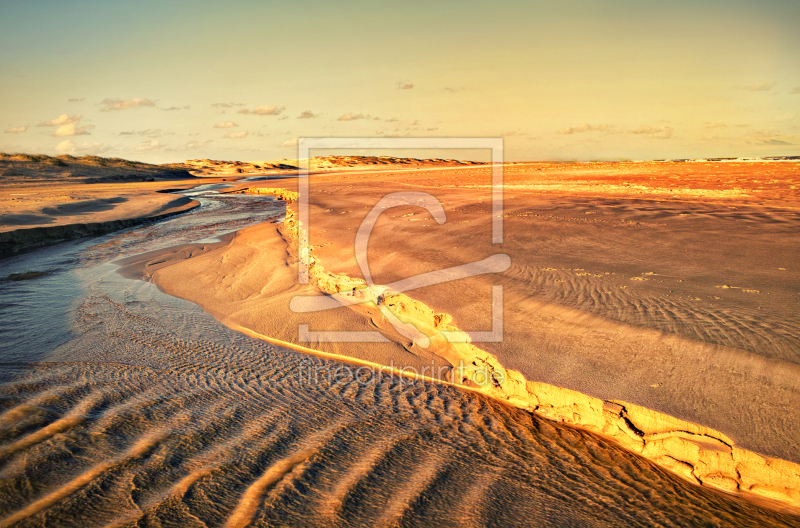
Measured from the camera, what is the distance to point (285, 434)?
3.31m

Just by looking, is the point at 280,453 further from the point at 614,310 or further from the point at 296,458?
the point at 614,310

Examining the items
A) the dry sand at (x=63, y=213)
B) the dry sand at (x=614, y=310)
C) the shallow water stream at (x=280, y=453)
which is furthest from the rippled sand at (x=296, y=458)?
the dry sand at (x=63, y=213)

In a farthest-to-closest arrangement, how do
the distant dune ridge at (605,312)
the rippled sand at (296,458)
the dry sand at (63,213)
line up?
the dry sand at (63,213)
the distant dune ridge at (605,312)
the rippled sand at (296,458)

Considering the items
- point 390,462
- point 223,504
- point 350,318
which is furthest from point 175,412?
point 350,318

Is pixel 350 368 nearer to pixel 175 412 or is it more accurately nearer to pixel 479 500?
pixel 175 412

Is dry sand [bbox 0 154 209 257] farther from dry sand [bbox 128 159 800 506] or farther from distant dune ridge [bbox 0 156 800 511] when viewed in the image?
dry sand [bbox 128 159 800 506]

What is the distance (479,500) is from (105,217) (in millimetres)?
17195

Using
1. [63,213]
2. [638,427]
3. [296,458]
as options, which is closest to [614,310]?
[638,427]

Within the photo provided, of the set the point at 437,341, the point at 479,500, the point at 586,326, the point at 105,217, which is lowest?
the point at 479,500

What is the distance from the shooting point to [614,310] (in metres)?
4.27

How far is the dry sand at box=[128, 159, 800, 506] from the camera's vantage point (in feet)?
9.43

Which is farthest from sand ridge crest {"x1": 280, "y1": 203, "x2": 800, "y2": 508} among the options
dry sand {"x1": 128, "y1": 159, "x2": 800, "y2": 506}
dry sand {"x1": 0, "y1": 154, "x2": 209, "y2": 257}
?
dry sand {"x1": 0, "y1": 154, "x2": 209, "y2": 257}

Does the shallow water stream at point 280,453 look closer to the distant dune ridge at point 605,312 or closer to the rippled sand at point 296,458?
the rippled sand at point 296,458

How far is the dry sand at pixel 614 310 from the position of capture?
2.88 metres
